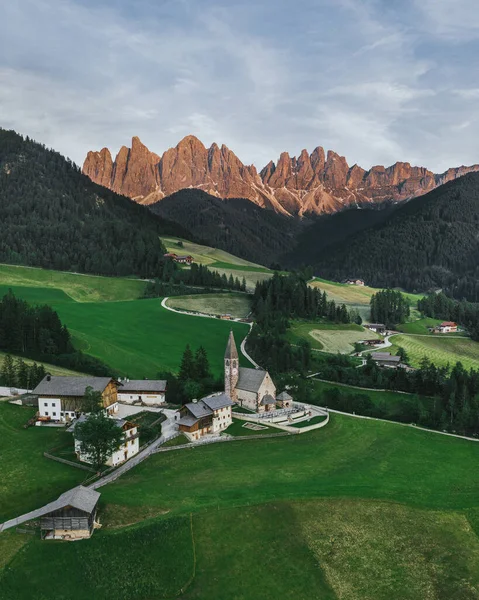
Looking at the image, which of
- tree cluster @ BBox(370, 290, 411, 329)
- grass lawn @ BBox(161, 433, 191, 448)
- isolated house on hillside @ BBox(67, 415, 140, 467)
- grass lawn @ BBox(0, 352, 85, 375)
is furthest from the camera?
tree cluster @ BBox(370, 290, 411, 329)

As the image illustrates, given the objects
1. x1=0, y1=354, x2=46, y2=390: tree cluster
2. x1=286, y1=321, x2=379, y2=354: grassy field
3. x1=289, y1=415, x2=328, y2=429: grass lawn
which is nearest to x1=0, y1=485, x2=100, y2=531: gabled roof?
x1=289, y1=415, x2=328, y2=429: grass lawn

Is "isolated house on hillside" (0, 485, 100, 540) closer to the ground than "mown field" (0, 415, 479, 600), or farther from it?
farther from it

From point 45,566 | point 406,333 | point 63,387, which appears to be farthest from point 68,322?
point 406,333

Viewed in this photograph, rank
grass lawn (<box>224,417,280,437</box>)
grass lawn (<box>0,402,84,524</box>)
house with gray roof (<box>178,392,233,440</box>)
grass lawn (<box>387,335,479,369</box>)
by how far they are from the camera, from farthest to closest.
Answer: grass lawn (<box>387,335,479,369</box>), grass lawn (<box>224,417,280,437</box>), house with gray roof (<box>178,392,233,440</box>), grass lawn (<box>0,402,84,524</box>)

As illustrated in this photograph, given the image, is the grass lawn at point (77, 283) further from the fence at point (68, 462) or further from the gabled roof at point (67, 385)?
the fence at point (68, 462)

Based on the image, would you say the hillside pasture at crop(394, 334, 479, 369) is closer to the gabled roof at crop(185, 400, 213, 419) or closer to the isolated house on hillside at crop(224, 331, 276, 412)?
the isolated house on hillside at crop(224, 331, 276, 412)

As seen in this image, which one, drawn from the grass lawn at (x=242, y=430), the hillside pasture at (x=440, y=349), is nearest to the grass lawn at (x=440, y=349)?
the hillside pasture at (x=440, y=349)

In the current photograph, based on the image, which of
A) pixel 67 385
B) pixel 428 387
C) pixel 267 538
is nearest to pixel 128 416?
pixel 67 385
